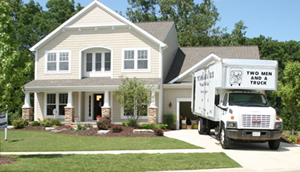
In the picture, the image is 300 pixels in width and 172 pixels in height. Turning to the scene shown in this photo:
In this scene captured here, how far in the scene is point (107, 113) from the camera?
21.1m

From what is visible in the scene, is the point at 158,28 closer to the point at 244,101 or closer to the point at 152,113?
the point at 152,113

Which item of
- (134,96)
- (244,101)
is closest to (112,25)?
(134,96)

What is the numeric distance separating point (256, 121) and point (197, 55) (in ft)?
48.3

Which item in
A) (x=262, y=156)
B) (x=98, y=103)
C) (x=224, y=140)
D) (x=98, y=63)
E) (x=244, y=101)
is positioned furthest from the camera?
(x=98, y=103)

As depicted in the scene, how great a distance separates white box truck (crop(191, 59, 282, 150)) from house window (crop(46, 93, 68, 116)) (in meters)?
13.8

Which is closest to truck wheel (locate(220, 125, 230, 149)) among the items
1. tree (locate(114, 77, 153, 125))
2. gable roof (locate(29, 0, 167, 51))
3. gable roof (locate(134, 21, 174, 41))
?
tree (locate(114, 77, 153, 125))

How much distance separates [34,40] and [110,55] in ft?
56.1

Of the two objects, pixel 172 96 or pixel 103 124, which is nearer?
pixel 103 124

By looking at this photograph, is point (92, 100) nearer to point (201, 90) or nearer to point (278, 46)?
point (201, 90)

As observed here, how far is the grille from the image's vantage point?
1205 centimetres

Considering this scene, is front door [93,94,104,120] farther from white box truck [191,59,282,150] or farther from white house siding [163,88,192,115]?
white box truck [191,59,282,150]

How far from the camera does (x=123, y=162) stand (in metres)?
9.65

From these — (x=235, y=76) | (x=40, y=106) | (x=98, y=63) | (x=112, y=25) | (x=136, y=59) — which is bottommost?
(x=40, y=106)

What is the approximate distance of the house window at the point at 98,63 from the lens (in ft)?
76.3
